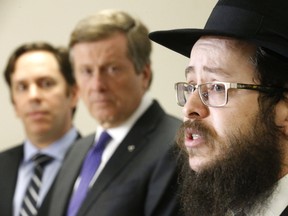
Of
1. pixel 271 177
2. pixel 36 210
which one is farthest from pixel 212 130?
pixel 36 210

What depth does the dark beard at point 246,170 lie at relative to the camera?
1.27m

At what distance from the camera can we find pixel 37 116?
101 inches

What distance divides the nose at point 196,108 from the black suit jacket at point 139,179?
0.50 metres

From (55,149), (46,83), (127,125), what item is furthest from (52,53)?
(127,125)

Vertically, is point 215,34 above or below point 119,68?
above

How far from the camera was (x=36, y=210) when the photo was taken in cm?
237

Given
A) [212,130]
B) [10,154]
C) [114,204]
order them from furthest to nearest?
[10,154] < [114,204] < [212,130]

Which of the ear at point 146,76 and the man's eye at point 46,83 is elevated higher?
the ear at point 146,76

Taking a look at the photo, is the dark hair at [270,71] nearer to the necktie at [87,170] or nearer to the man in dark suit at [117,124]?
the man in dark suit at [117,124]

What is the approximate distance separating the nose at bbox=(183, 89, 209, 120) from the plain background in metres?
1.05

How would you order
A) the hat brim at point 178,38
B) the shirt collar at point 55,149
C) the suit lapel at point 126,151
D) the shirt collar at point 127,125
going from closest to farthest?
the hat brim at point 178,38 < the suit lapel at point 126,151 < the shirt collar at point 127,125 < the shirt collar at point 55,149

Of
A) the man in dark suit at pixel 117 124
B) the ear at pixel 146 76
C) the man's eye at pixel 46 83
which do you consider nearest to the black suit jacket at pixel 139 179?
the man in dark suit at pixel 117 124

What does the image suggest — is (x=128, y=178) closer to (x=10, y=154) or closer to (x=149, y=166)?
(x=149, y=166)

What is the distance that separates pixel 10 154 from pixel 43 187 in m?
0.25
